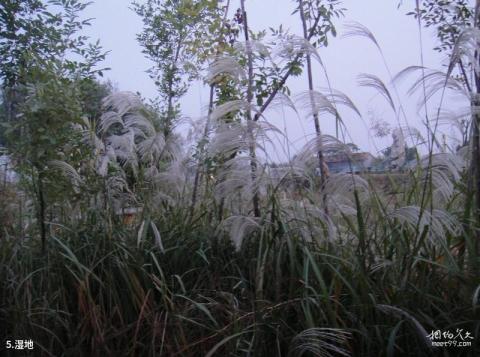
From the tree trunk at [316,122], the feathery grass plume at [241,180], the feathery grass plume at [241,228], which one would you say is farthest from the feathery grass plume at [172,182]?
the tree trunk at [316,122]

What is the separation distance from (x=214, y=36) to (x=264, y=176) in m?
2.09

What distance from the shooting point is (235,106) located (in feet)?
8.34

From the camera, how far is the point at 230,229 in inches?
109

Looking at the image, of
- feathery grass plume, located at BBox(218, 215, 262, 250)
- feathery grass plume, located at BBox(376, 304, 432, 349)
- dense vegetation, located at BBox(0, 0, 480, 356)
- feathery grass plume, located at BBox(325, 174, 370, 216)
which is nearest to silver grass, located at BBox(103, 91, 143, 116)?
dense vegetation, located at BBox(0, 0, 480, 356)

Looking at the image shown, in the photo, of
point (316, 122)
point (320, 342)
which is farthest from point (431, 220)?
point (316, 122)

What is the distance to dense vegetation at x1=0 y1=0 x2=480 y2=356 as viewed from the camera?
228 cm

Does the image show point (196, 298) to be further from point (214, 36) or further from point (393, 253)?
point (214, 36)

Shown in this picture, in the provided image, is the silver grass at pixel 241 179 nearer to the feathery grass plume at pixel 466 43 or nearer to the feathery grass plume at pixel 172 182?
the feathery grass plume at pixel 172 182

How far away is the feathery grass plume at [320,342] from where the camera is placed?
2.10 m

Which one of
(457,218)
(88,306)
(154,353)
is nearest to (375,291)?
(457,218)

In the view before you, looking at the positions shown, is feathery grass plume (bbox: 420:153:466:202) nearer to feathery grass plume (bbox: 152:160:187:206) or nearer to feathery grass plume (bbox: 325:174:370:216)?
feathery grass plume (bbox: 325:174:370:216)

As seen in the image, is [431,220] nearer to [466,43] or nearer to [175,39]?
[466,43]

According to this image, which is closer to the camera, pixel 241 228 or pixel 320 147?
pixel 320 147

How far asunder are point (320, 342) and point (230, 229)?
0.88 metres
